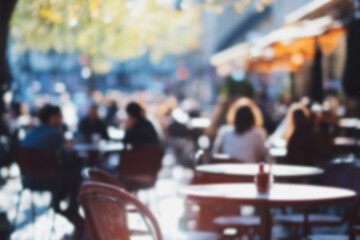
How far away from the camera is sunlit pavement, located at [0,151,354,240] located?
835 centimetres

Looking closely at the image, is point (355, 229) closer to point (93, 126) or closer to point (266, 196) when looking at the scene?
point (266, 196)

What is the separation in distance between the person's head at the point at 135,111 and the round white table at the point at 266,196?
4.87 metres

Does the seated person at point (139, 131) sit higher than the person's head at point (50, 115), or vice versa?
the person's head at point (50, 115)

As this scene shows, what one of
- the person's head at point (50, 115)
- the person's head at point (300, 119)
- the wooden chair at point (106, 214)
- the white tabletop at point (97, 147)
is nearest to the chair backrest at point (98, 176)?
the wooden chair at point (106, 214)

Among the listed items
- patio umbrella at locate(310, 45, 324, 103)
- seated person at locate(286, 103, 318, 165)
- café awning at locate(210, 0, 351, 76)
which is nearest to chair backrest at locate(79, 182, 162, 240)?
seated person at locate(286, 103, 318, 165)

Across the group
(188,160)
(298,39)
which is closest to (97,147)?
(298,39)

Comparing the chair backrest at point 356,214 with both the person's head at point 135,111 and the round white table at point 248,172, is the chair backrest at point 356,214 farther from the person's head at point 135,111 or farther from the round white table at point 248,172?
the person's head at point 135,111

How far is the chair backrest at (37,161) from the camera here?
28.4 ft

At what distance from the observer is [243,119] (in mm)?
8469

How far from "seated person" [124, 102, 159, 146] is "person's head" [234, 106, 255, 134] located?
172 centimetres

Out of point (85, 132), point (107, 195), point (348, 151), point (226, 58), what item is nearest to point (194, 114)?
point (226, 58)

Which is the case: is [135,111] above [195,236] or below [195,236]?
above

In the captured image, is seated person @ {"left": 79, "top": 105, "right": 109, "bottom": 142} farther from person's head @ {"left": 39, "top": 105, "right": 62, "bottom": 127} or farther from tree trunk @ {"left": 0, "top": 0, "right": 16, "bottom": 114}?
tree trunk @ {"left": 0, "top": 0, "right": 16, "bottom": 114}

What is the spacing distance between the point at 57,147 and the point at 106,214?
530cm
